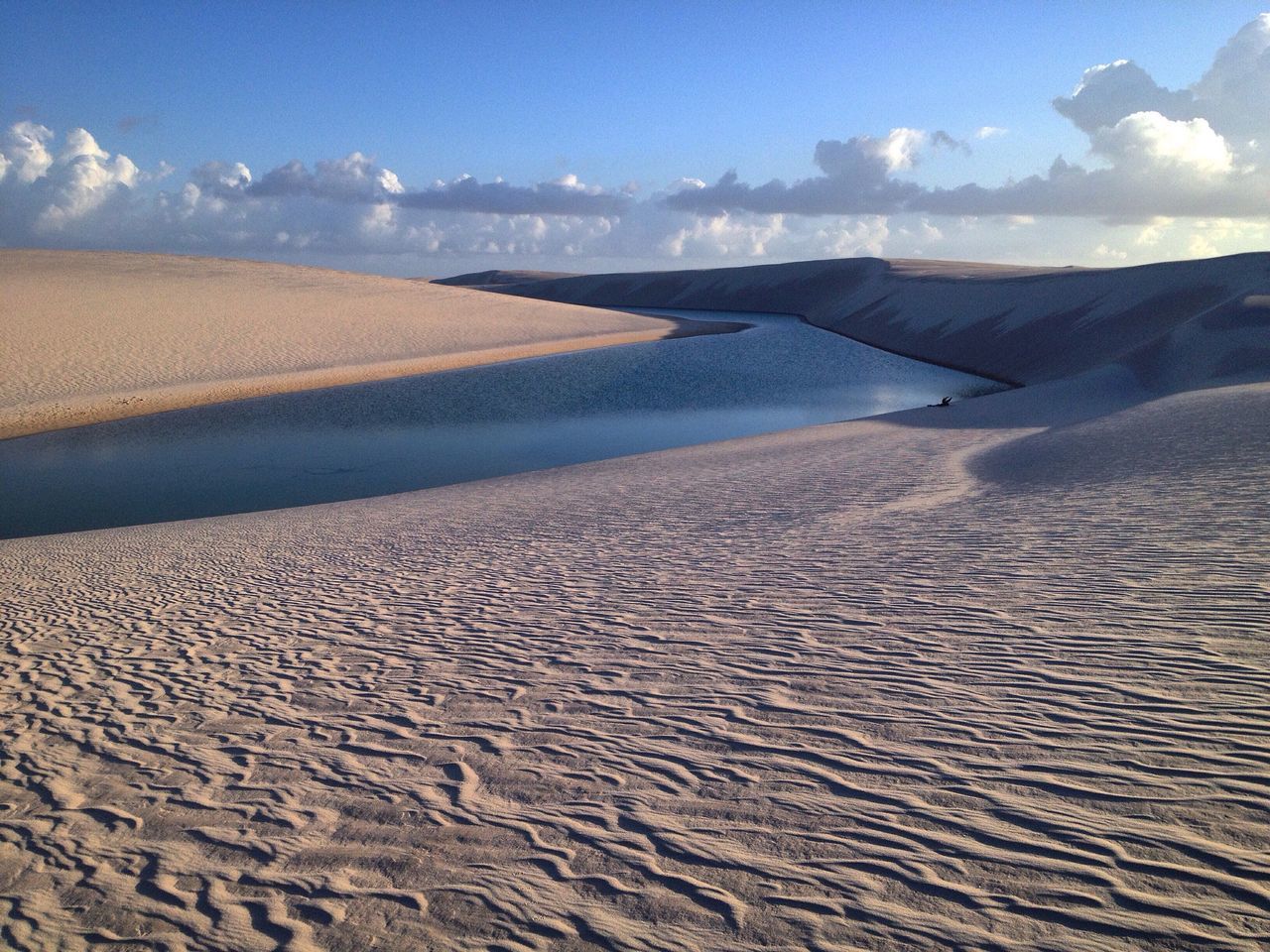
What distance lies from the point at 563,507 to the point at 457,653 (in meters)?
5.23

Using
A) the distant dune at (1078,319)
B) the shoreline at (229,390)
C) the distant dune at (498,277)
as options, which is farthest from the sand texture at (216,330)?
the distant dune at (498,277)

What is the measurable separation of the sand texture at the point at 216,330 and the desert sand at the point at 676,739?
1716cm

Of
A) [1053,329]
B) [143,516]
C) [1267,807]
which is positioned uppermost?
[1053,329]

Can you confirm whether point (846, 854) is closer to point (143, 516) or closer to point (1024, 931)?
point (1024, 931)

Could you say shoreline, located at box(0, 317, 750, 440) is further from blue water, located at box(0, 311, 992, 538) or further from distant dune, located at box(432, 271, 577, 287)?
distant dune, located at box(432, 271, 577, 287)

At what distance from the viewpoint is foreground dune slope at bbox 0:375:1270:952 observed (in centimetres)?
299

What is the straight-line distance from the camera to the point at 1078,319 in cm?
3200

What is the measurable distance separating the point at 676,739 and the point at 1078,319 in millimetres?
32838

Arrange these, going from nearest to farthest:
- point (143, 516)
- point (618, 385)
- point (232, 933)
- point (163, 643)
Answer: point (232, 933), point (163, 643), point (143, 516), point (618, 385)

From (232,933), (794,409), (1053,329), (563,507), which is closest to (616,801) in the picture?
(232,933)

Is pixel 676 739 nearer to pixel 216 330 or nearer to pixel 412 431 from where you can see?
pixel 412 431

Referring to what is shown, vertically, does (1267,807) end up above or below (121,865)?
above

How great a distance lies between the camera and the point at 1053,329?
1280 inches

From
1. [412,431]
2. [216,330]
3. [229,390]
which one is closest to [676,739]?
[412,431]
